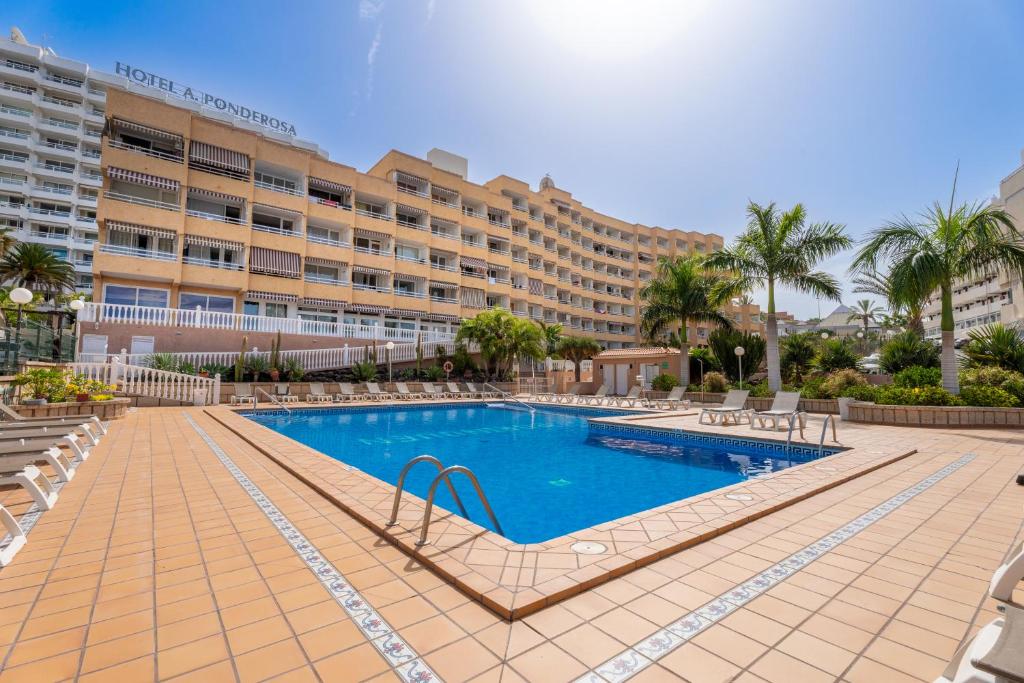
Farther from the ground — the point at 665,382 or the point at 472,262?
the point at 472,262

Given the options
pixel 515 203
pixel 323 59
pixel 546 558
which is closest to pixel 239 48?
pixel 323 59

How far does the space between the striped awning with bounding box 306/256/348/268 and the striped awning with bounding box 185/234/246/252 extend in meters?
3.49

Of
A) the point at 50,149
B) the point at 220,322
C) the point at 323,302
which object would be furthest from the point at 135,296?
the point at 50,149

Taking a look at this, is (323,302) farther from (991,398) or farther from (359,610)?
(991,398)

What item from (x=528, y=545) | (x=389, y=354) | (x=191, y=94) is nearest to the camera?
(x=528, y=545)

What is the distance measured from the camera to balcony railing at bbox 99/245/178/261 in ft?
67.2

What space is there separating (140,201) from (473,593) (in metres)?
27.5

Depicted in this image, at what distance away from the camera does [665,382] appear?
2123 centimetres

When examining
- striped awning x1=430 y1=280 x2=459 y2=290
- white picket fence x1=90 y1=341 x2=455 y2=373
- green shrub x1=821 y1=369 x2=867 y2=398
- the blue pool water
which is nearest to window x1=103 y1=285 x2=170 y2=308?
white picket fence x1=90 y1=341 x2=455 y2=373

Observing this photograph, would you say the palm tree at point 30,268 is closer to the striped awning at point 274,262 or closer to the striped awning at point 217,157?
the striped awning at point 217,157

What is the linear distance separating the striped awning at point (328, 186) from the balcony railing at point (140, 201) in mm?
7336

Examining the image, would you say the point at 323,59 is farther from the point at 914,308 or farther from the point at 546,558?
the point at 914,308

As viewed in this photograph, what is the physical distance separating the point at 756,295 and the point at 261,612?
1861 centimetres

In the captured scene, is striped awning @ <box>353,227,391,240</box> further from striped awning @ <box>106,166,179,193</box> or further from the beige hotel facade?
striped awning @ <box>106,166,179,193</box>
